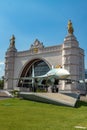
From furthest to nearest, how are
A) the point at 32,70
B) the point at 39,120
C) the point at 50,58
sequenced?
the point at 32,70
the point at 50,58
the point at 39,120

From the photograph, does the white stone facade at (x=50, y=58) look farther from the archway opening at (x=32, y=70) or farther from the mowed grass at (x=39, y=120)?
the mowed grass at (x=39, y=120)

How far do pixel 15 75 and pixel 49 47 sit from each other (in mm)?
16222

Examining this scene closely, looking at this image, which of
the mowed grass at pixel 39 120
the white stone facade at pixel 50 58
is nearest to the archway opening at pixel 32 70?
the white stone facade at pixel 50 58

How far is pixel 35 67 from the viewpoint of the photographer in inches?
2852

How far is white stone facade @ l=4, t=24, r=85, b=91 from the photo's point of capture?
5647 centimetres

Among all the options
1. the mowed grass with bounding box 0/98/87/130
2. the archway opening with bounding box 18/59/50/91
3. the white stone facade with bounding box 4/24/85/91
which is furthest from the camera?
the archway opening with bounding box 18/59/50/91

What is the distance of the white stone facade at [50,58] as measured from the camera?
56466 millimetres

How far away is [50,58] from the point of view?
210 feet

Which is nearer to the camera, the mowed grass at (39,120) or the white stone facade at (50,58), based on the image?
the mowed grass at (39,120)

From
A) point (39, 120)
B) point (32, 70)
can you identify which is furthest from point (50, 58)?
point (39, 120)

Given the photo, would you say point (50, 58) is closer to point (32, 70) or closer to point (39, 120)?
point (32, 70)

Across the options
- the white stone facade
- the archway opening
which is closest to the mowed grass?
the white stone facade

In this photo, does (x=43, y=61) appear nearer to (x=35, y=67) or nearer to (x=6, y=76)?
(x=35, y=67)

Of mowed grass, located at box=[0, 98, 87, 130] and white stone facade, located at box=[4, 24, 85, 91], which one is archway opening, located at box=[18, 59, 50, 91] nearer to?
white stone facade, located at box=[4, 24, 85, 91]
